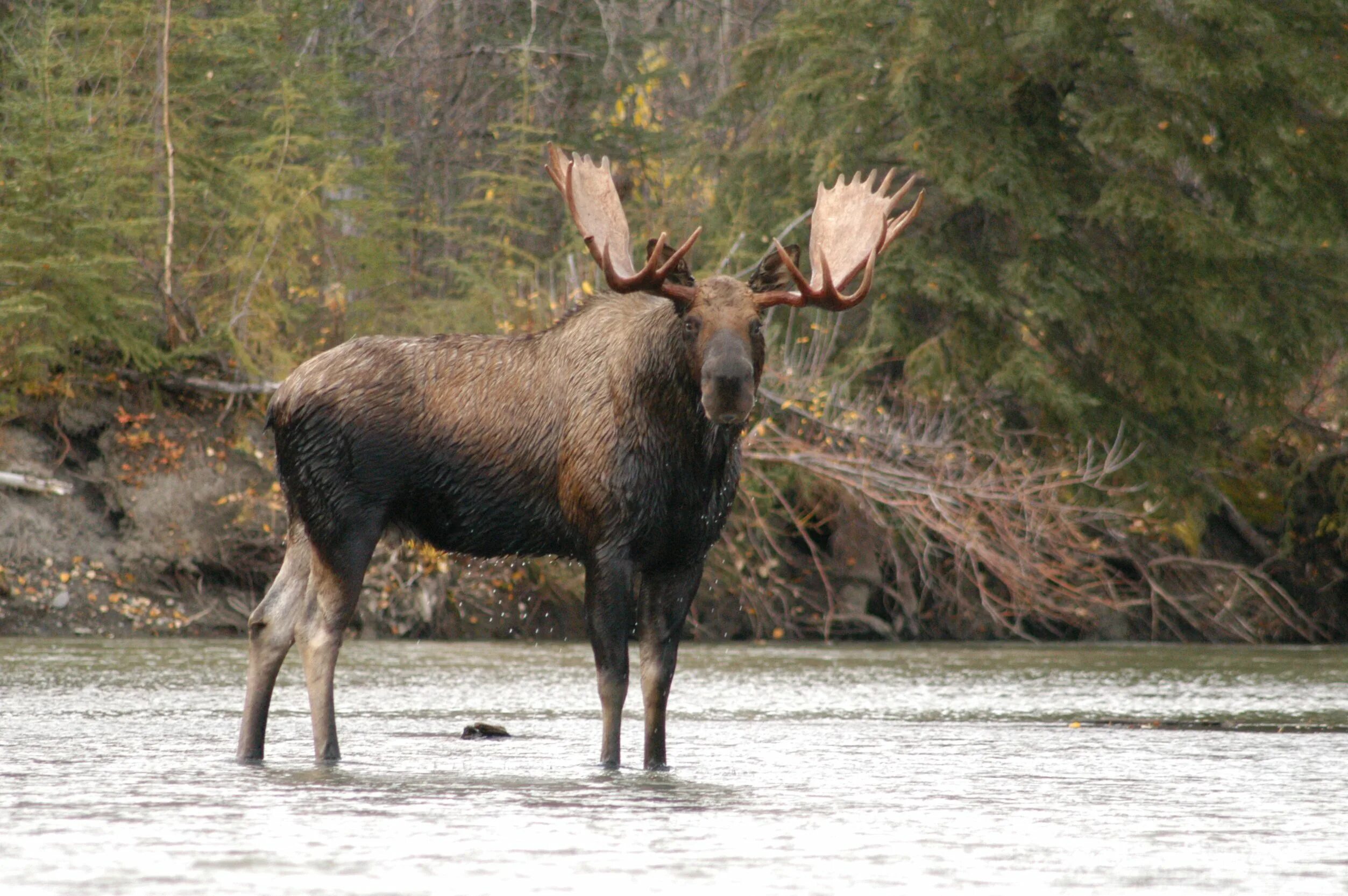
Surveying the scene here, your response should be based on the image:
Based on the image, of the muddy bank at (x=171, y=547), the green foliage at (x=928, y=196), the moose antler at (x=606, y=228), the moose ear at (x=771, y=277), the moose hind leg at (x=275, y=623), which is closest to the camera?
the moose antler at (x=606, y=228)

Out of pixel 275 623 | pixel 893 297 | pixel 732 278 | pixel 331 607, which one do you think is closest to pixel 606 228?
pixel 732 278

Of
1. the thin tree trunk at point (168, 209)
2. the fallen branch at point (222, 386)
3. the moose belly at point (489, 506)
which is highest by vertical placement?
→ the thin tree trunk at point (168, 209)

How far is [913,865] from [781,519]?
1587cm

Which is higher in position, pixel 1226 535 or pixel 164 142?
pixel 164 142

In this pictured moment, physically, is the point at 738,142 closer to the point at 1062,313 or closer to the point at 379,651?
the point at 1062,313

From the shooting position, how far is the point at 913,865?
5641 millimetres

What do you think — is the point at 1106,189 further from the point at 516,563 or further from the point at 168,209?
the point at 168,209

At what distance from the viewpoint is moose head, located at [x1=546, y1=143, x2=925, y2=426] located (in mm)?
7965

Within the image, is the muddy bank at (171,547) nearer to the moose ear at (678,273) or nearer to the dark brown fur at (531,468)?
the dark brown fur at (531,468)

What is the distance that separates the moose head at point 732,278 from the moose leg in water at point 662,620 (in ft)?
A: 2.80

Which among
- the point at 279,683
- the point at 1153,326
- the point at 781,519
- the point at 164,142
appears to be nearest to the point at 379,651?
the point at 279,683

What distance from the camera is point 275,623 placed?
Result: 883cm

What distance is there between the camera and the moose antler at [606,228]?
27.2 ft

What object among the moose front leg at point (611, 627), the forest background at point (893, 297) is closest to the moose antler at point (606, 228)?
the moose front leg at point (611, 627)
